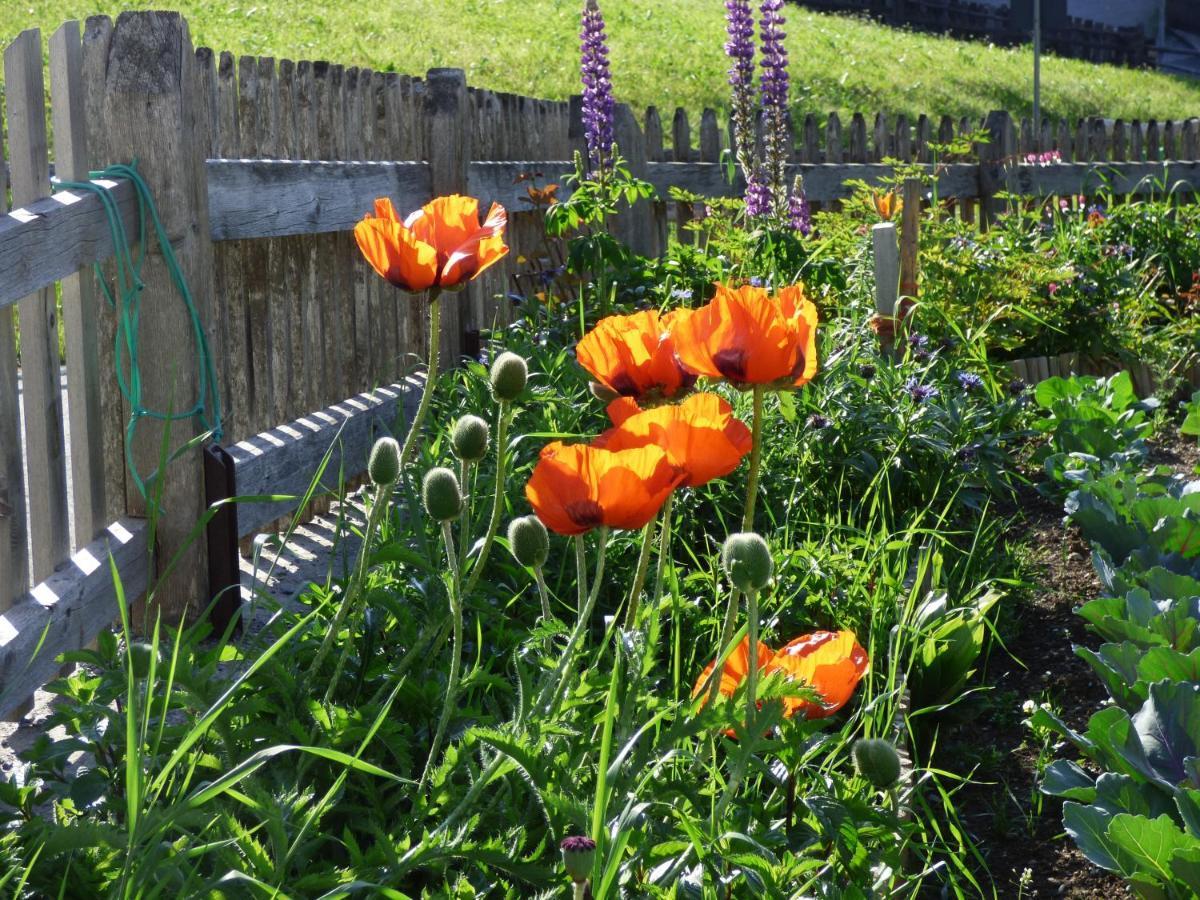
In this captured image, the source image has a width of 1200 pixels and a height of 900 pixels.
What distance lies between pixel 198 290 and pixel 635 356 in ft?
6.14

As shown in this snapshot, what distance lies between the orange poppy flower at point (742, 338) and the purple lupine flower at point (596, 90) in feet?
11.9

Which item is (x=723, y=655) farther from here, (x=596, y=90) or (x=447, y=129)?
(x=596, y=90)

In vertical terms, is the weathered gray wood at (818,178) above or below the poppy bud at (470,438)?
above

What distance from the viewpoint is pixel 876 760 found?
4.61ft

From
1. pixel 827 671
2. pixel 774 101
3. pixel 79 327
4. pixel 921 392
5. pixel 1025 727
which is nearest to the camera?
pixel 827 671

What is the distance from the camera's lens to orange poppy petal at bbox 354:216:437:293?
1.74 meters

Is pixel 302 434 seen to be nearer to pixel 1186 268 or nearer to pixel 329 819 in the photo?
pixel 329 819

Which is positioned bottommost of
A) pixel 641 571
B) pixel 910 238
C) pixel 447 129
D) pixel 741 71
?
pixel 641 571

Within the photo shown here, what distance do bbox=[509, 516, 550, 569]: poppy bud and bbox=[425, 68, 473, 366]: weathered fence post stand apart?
3.59 meters

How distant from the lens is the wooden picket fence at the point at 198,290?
8.66ft

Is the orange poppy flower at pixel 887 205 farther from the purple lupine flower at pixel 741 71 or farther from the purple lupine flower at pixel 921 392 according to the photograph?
the purple lupine flower at pixel 921 392

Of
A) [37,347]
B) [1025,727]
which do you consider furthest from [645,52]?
[1025,727]

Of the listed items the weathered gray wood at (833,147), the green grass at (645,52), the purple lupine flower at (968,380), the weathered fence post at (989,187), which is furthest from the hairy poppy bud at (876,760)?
the green grass at (645,52)

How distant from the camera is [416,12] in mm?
20031
